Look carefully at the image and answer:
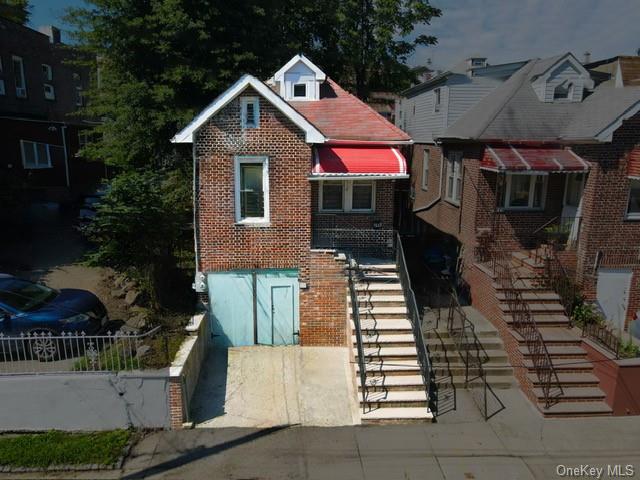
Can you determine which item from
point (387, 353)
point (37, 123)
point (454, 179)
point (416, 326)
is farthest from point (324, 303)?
point (37, 123)

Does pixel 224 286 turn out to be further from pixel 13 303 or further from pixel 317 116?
pixel 317 116

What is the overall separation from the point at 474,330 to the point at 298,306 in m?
4.78

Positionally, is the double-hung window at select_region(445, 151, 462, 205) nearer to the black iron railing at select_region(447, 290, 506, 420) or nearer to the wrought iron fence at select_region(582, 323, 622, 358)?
the black iron railing at select_region(447, 290, 506, 420)

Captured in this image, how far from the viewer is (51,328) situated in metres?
10.8

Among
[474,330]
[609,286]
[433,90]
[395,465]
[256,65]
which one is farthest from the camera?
[433,90]

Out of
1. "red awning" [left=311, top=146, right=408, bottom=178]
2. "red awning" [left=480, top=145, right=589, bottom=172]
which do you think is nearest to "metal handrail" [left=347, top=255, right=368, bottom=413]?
"red awning" [left=311, top=146, right=408, bottom=178]

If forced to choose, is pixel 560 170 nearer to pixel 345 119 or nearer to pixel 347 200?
pixel 347 200

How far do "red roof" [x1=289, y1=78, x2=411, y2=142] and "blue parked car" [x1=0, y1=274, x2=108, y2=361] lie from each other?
7901mm

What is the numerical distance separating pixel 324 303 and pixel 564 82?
421 inches

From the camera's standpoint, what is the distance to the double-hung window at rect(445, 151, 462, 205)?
16.6 metres

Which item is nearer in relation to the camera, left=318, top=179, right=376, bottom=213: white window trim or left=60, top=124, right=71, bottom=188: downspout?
left=318, top=179, right=376, bottom=213: white window trim

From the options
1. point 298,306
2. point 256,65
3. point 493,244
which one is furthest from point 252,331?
point 256,65

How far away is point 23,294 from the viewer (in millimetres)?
11445

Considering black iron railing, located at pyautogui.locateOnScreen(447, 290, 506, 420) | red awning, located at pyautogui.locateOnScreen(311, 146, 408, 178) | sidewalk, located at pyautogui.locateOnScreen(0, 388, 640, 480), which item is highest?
red awning, located at pyautogui.locateOnScreen(311, 146, 408, 178)
